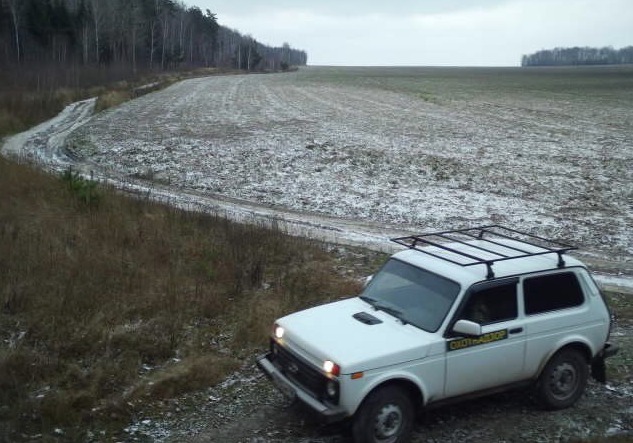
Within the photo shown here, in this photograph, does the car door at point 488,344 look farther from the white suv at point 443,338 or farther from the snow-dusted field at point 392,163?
the snow-dusted field at point 392,163

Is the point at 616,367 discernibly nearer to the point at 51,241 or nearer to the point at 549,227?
the point at 549,227

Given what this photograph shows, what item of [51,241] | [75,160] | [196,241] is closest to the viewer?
[51,241]

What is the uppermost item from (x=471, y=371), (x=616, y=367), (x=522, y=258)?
(x=522, y=258)

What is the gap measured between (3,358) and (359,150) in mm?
21018

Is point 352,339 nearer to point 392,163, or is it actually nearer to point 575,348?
point 575,348

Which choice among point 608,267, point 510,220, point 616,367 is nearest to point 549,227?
point 510,220

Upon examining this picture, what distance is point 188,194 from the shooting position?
776 inches

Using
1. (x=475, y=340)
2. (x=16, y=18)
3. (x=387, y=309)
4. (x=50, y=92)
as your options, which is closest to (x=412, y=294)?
(x=387, y=309)

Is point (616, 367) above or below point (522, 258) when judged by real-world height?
below

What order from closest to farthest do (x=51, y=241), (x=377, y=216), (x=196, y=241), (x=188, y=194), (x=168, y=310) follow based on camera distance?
(x=168, y=310) < (x=51, y=241) < (x=196, y=241) < (x=377, y=216) < (x=188, y=194)

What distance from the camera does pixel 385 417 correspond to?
6.15m

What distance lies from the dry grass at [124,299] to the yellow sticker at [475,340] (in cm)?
311

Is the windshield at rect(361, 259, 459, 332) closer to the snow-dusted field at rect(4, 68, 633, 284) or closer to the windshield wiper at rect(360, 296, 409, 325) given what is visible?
the windshield wiper at rect(360, 296, 409, 325)

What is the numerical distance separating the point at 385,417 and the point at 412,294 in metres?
1.47
